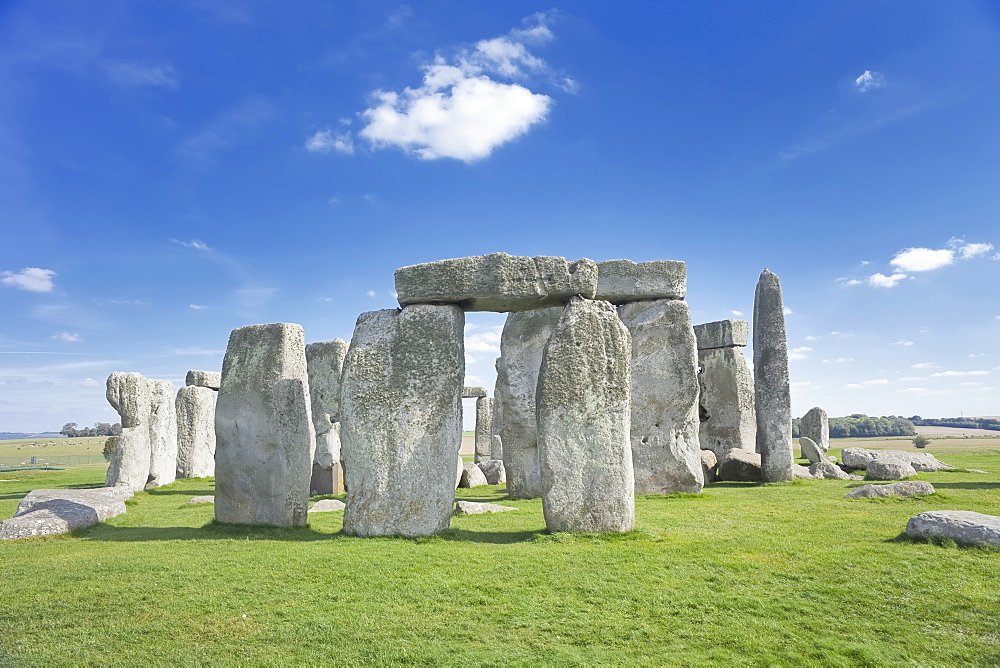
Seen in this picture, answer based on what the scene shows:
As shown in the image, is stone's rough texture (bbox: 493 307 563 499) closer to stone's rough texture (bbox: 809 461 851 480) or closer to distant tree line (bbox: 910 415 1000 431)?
stone's rough texture (bbox: 809 461 851 480)

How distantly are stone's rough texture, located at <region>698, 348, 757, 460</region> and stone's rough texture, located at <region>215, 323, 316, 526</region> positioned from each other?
483 inches

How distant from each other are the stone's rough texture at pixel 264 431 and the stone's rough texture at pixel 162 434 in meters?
8.90

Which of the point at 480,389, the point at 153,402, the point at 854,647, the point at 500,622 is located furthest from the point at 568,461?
the point at 480,389

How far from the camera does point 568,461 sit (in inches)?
314

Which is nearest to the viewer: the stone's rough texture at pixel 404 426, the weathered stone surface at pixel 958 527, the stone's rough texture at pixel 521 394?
the weathered stone surface at pixel 958 527

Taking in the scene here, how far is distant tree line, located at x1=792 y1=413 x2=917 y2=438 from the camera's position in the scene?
178 ft

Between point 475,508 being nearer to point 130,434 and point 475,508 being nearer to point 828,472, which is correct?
point 130,434

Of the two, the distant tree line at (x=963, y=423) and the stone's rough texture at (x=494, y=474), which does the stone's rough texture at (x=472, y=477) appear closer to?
the stone's rough texture at (x=494, y=474)

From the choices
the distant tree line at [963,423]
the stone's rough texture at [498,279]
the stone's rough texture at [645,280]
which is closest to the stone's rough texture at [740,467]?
the stone's rough texture at [645,280]

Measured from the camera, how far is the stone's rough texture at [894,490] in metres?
10.6

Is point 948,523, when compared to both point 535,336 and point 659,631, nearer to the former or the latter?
point 659,631

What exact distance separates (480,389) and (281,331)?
16.6 m

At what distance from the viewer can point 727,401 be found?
18.4 meters

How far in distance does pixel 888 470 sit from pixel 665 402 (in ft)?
19.9
